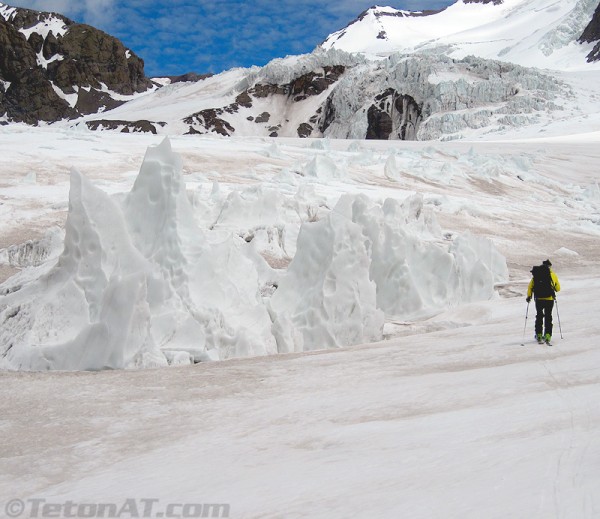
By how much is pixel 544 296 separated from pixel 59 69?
426ft

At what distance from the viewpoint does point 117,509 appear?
3422 mm

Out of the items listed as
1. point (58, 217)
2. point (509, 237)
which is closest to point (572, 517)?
point (58, 217)

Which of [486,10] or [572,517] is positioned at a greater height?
[486,10]

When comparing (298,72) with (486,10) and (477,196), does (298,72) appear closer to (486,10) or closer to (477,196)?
(477,196)

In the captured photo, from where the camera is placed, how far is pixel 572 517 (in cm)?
256

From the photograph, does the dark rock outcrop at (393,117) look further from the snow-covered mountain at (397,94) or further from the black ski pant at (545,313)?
the black ski pant at (545,313)

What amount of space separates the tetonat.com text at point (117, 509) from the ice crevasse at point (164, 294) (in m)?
3.85

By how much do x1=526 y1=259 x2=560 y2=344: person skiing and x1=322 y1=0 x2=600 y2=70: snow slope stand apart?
92.6m

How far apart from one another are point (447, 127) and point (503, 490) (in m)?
63.4

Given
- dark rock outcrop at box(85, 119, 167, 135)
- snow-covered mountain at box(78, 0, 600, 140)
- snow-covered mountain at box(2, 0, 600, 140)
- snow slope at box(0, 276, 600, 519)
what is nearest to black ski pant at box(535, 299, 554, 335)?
snow slope at box(0, 276, 600, 519)

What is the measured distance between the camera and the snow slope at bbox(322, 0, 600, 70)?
10225cm

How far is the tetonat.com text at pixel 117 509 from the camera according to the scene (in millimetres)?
3293

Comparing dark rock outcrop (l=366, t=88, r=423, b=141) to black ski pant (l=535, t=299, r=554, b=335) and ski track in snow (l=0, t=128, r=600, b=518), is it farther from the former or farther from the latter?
black ski pant (l=535, t=299, r=554, b=335)

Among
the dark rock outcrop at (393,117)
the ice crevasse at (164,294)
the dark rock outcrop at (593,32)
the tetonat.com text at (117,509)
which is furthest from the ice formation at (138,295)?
the dark rock outcrop at (593,32)
